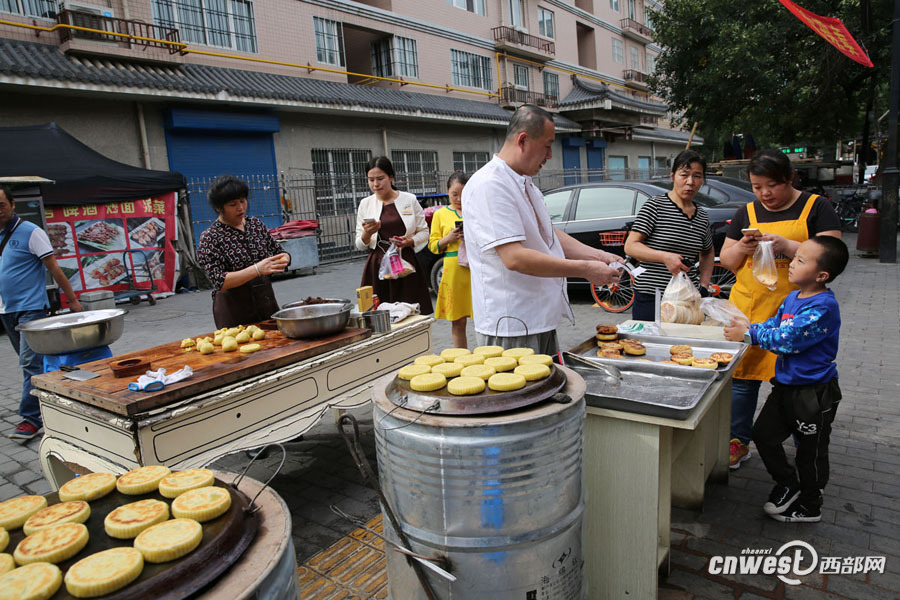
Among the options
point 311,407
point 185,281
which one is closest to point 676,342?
point 311,407

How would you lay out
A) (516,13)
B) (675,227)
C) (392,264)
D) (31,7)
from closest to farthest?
1. (675,227)
2. (392,264)
3. (31,7)
4. (516,13)

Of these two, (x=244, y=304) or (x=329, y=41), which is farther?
(x=329, y=41)

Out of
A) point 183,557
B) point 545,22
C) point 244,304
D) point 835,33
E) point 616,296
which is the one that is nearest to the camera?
point 183,557

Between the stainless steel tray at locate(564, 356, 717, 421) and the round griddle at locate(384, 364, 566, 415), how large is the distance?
1.18 feet

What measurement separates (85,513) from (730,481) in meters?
3.07

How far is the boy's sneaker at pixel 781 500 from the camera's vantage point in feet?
8.66

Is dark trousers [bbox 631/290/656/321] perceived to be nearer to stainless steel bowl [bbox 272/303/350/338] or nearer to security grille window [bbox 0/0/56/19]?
stainless steel bowl [bbox 272/303/350/338]

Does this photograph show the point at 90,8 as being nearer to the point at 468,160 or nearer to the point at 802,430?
the point at 468,160

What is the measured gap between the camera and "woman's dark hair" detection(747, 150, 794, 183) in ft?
9.20

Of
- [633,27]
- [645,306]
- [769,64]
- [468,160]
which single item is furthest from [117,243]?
[633,27]

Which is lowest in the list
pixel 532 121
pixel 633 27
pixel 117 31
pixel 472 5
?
pixel 532 121

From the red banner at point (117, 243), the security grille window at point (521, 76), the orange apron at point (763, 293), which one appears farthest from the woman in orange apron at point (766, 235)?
the security grille window at point (521, 76)

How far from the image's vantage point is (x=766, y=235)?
283 cm

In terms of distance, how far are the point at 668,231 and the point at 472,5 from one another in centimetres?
2013
